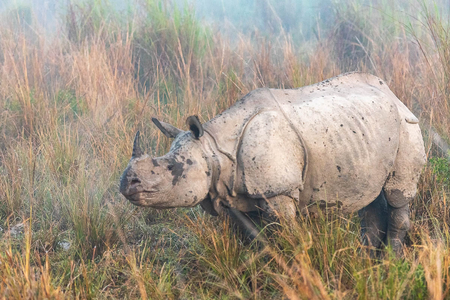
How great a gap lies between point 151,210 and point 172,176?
143 centimetres

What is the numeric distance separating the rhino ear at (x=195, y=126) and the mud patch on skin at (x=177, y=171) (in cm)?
18

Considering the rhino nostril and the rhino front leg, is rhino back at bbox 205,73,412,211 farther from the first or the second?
the rhino nostril

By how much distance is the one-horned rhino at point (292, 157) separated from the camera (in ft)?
8.43

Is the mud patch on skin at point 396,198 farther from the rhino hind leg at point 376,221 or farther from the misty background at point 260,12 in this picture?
the misty background at point 260,12

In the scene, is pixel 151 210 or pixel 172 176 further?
pixel 151 210

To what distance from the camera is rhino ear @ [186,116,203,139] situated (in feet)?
8.52

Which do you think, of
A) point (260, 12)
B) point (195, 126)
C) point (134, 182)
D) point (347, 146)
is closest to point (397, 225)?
point (347, 146)

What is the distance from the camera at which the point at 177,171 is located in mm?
2547

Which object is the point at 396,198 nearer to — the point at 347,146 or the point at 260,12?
the point at 347,146

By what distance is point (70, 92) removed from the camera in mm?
6227

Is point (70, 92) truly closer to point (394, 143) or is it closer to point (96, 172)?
point (96, 172)

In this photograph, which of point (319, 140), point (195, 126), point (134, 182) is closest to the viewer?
point (134, 182)

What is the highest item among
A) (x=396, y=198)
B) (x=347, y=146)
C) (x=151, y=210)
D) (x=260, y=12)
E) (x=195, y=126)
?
(x=195, y=126)

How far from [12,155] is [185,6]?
4357mm
